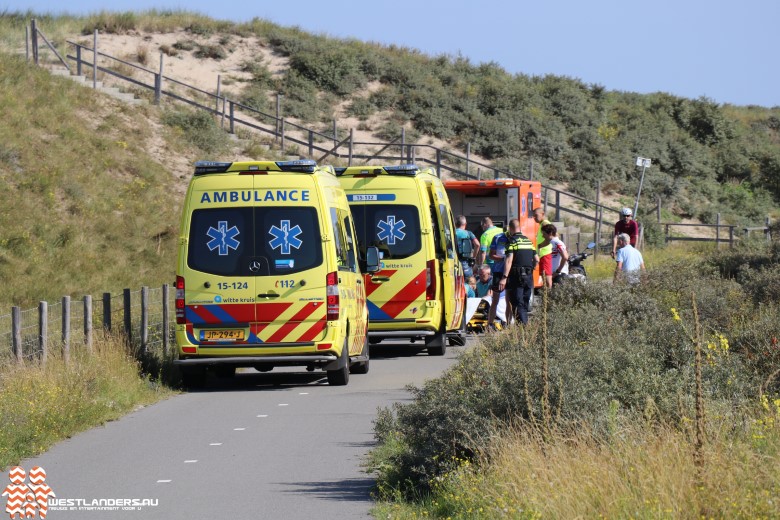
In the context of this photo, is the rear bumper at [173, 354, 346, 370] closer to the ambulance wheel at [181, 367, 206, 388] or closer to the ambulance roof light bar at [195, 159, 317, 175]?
the ambulance wheel at [181, 367, 206, 388]

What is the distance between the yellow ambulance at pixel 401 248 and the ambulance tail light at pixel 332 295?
3.60 m

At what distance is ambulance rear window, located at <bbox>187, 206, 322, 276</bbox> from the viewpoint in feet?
52.4

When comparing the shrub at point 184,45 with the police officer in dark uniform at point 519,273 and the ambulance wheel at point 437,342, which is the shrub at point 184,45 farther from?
the ambulance wheel at point 437,342

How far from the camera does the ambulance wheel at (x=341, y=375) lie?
16.6 meters

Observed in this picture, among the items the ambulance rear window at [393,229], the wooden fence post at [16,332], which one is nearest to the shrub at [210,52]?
the ambulance rear window at [393,229]

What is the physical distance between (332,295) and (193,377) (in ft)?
7.06

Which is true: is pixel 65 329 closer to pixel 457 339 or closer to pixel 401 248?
pixel 401 248

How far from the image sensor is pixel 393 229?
64.6 feet

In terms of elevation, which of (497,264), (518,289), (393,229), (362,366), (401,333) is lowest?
(362,366)

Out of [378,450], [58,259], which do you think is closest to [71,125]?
[58,259]

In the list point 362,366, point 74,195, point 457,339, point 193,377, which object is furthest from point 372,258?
point 74,195

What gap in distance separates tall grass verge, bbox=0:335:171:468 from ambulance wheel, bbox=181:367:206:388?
37 centimetres

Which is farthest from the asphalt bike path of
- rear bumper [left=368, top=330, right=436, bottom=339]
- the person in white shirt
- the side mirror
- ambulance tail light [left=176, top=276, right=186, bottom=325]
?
the person in white shirt

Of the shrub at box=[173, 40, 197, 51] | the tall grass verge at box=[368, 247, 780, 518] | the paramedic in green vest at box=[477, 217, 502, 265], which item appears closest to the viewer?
the tall grass verge at box=[368, 247, 780, 518]
